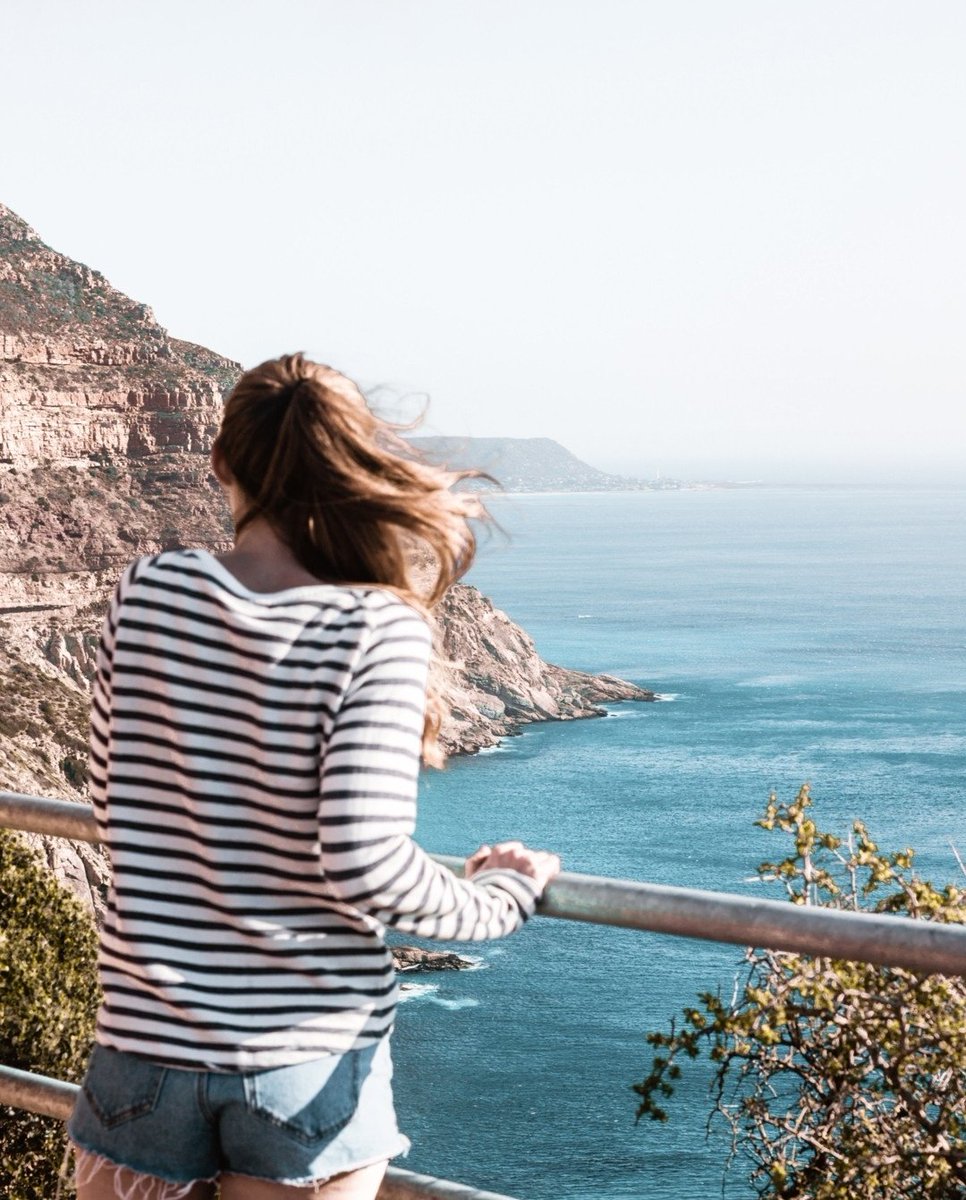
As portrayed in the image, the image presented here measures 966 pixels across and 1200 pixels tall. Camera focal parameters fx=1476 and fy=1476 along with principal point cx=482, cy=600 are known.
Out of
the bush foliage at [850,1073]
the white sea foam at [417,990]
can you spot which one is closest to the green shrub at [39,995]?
the bush foliage at [850,1073]

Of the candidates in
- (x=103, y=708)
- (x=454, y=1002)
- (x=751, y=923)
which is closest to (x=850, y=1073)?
(x=751, y=923)

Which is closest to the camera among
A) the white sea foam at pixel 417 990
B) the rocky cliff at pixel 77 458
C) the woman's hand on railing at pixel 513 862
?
the woman's hand on railing at pixel 513 862

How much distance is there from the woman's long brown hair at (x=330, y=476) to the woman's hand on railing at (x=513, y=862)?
0.22 m

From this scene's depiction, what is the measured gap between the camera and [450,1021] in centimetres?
4072

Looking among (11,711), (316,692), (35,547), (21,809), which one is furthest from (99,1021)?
(35,547)

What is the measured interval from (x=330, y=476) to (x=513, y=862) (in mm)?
525

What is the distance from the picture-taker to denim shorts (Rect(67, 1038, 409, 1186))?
142 cm

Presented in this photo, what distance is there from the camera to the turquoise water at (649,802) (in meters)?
33.2

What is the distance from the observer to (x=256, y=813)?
4.52 feet

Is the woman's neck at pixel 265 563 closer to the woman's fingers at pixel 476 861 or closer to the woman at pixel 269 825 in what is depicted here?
the woman at pixel 269 825

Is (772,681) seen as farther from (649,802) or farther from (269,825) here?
(269,825)

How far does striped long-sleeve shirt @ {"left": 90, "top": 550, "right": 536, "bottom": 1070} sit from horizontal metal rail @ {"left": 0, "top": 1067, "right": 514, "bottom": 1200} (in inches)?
22.5

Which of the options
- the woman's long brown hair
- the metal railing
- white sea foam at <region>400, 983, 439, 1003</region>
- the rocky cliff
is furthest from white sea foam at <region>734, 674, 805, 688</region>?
the woman's long brown hair

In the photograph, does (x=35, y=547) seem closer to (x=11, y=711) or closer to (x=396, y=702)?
(x=11, y=711)
